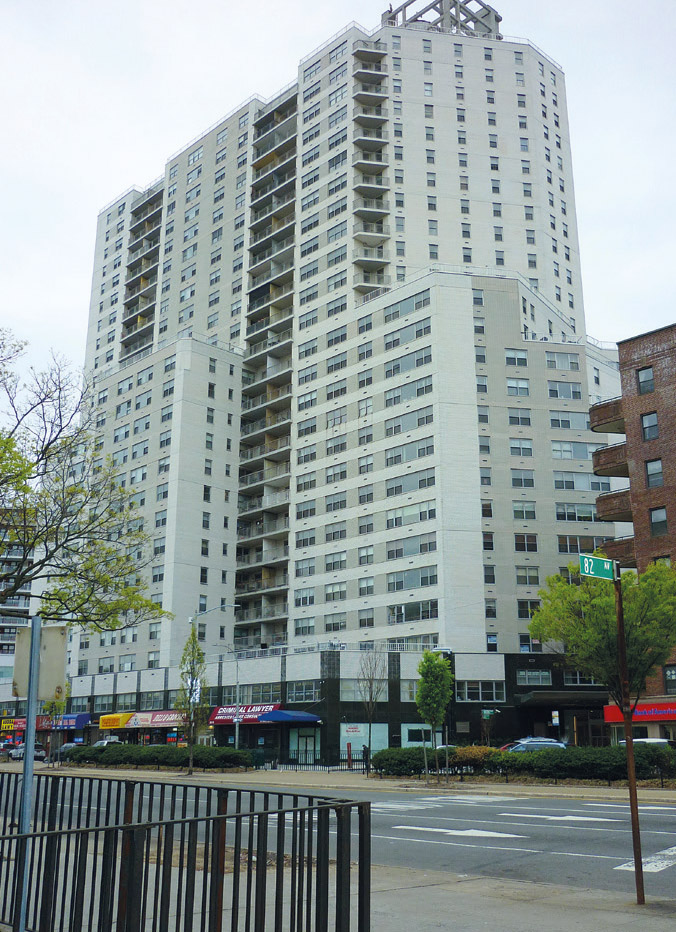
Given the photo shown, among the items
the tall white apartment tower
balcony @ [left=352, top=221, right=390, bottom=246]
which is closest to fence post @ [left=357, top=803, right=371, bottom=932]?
the tall white apartment tower

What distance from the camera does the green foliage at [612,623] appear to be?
3741 centimetres

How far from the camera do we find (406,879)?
44.1ft

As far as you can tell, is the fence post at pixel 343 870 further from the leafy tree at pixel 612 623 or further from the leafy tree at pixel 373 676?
the leafy tree at pixel 373 676

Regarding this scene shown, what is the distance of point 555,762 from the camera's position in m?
34.3

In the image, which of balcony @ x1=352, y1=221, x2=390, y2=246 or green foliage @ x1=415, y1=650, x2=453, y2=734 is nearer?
green foliage @ x1=415, y1=650, x2=453, y2=734

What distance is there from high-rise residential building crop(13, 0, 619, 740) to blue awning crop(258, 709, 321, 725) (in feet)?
10.9

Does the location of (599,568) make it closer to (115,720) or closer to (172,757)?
(172,757)

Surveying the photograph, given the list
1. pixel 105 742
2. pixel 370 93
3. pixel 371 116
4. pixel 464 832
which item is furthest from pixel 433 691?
pixel 370 93

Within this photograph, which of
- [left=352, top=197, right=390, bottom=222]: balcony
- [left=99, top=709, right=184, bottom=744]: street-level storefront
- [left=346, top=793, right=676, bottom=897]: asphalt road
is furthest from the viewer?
[left=352, top=197, right=390, bottom=222]: balcony

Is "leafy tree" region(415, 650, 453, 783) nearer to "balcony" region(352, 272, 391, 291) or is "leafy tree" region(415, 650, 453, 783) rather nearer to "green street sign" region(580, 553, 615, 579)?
"green street sign" region(580, 553, 615, 579)

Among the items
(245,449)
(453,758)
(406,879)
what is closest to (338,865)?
(406,879)

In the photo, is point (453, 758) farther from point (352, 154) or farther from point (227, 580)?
point (352, 154)

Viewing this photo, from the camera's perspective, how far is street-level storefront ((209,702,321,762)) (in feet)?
209

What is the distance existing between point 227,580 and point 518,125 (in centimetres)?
5683
